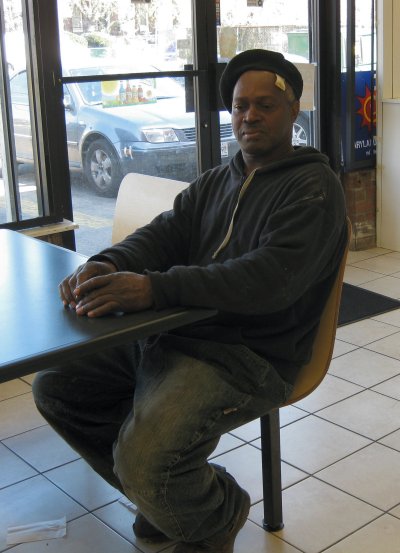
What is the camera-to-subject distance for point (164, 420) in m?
1.76

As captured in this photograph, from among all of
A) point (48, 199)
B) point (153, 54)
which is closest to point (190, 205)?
point (48, 199)

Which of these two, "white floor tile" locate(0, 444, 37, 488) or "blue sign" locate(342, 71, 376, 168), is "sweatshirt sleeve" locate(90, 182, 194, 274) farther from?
"blue sign" locate(342, 71, 376, 168)

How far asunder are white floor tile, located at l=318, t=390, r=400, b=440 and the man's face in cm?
110

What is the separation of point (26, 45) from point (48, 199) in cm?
67

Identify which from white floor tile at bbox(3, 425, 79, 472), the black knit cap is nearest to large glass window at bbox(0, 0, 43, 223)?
white floor tile at bbox(3, 425, 79, 472)

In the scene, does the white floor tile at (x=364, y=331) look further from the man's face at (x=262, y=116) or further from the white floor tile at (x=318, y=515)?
the man's face at (x=262, y=116)

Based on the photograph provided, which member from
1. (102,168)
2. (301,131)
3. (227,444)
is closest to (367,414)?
(227,444)

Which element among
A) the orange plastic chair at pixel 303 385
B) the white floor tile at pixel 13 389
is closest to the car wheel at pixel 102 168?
the white floor tile at pixel 13 389

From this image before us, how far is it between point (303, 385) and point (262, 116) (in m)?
0.68

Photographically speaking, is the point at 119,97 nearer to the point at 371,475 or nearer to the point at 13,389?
the point at 13,389

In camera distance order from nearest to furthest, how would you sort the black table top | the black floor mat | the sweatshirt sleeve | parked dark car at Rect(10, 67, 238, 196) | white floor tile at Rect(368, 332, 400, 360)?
the black table top < the sweatshirt sleeve < white floor tile at Rect(368, 332, 400, 360) < parked dark car at Rect(10, 67, 238, 196) < the black floor mat

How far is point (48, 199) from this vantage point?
366 centimetres

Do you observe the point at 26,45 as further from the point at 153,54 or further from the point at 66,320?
the point at 66,320

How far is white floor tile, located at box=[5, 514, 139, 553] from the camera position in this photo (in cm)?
212
